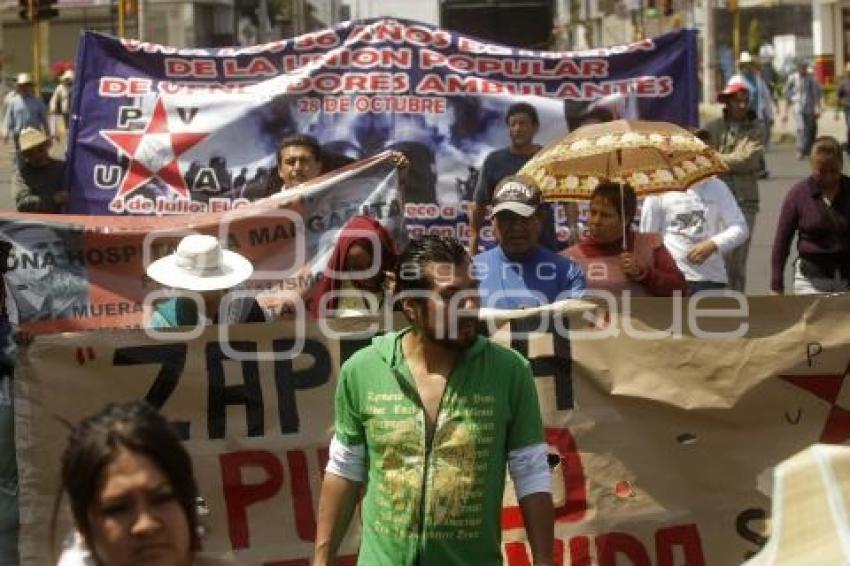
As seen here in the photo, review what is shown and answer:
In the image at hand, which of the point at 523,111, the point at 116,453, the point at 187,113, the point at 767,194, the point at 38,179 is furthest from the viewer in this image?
the point at 767,194

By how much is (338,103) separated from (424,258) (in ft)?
20.5

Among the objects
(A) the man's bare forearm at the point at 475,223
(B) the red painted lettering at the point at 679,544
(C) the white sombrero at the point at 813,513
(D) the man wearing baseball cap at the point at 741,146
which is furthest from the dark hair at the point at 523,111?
(C) the white sombrero at the point at 813,513

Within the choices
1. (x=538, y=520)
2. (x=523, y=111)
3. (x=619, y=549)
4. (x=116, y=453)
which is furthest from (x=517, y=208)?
(x=116, y=453)

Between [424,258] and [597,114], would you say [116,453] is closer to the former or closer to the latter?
[424,258]

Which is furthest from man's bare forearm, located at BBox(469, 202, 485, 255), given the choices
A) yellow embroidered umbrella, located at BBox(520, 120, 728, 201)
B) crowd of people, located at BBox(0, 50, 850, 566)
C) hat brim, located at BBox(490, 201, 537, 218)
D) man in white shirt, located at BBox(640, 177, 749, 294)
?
hat brim, located at BBox(490, 201, 537, 218)

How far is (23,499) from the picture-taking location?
23.6 ft

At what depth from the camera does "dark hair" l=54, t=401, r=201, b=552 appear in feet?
10.7

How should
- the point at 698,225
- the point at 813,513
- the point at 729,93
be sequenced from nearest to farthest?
the point at 813,513
the point at 698,225
the point at 729,93

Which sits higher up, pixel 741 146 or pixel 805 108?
pixel 741 146

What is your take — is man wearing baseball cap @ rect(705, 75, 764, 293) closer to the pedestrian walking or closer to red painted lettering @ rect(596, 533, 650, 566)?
red painted lettering @ rect(596, 533, 650, 566)

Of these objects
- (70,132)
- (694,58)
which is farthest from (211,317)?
(694,58)

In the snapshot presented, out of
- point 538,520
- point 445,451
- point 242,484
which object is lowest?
point 242,484

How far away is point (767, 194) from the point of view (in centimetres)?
2486

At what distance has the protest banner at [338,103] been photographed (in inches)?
442
